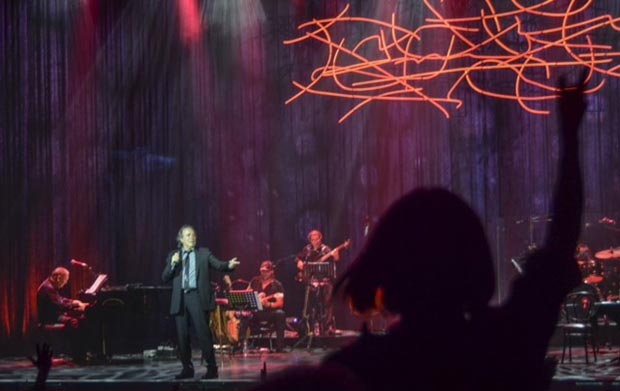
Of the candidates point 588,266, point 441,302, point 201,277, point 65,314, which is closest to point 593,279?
Answer: point 588,266

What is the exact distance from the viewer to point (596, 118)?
15.1 metres

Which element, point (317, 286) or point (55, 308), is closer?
point (55, 308)

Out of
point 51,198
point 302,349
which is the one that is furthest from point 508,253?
point 51,198

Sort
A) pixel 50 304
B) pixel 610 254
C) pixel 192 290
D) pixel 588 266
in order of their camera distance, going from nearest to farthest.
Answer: pixel 192 290, pixel 610 254, pixel 50 304, pixel 588 266

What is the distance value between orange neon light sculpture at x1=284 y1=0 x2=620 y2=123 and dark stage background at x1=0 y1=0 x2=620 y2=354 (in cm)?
21

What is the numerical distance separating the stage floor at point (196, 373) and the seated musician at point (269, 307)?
0.31 m

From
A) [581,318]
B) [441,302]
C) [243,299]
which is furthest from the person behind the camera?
[243,299]

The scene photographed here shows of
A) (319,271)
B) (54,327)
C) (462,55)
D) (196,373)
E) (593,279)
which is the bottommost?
(196,373)

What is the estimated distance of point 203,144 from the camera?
15.9 meters

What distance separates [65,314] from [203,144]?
399 cm

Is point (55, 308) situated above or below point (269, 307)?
above

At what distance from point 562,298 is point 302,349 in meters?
12.6

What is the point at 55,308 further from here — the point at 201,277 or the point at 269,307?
the point at 201,277

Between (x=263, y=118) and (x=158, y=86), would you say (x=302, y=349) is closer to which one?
(x=263, y=118)
